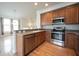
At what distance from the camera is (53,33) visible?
5391 mm

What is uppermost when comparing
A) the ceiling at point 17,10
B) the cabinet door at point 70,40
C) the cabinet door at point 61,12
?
the cabinet door at point 61,12

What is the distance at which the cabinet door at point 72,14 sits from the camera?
4554 mm

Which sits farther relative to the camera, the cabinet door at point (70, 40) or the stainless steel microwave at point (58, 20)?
the stainless steel microwave at point (58, 20)

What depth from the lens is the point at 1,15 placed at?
9.10 ft

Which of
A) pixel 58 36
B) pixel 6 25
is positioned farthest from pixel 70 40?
pixel 6 25


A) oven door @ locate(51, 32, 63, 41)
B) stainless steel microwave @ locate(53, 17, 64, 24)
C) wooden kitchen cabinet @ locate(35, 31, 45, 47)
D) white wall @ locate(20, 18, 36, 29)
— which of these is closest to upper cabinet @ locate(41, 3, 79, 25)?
stainless steel microwave @ locate(53, 17, 64, 24)

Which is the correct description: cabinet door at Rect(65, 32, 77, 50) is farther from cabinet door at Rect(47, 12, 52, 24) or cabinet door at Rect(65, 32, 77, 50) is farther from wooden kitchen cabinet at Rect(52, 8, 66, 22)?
cabinet door at Rect(47, 12, 52, 24)

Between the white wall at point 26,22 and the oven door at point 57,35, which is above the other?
the white wall at point 26,22

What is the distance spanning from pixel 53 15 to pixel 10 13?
9.98 ft

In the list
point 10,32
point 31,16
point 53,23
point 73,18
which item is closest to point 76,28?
point 73,18

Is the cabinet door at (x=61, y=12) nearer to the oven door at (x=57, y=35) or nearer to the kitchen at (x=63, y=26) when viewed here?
the kitchen at (x=63, y=26)

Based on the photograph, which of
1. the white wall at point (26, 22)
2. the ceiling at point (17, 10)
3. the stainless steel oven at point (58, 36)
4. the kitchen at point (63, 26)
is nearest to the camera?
the ceiling at point (17, 10)

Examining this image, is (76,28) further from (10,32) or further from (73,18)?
(10,32)

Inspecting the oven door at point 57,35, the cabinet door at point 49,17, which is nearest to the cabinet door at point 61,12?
the cabinet door at point 49,17
